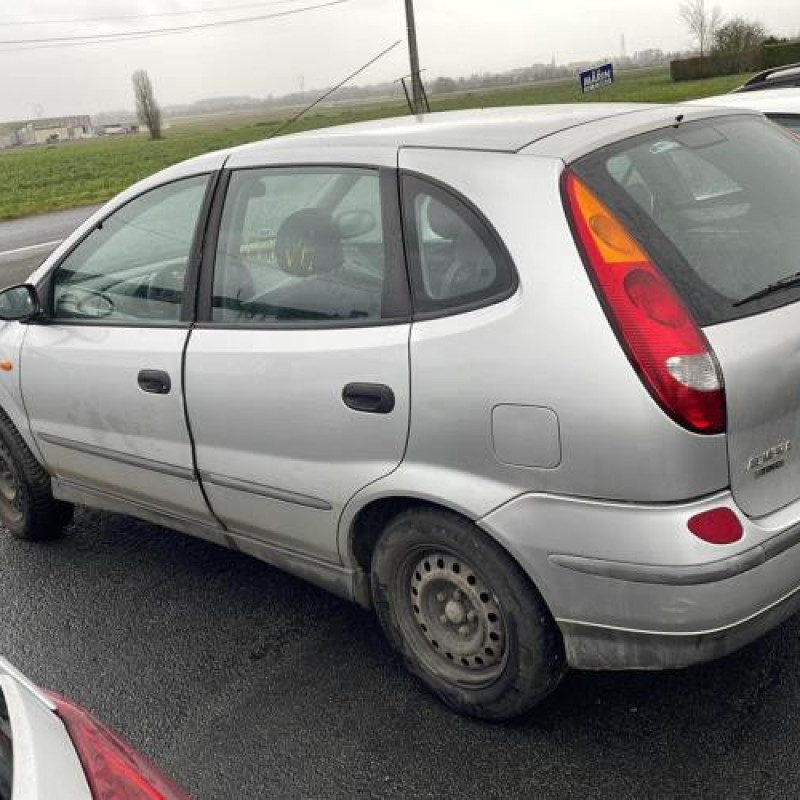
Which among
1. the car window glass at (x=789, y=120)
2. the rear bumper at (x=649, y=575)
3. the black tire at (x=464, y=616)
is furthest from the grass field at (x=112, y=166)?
the rear bumper at (x=649, y=575)

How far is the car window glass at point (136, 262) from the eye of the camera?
330 cm

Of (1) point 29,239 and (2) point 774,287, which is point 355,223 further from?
(1) point 29,239

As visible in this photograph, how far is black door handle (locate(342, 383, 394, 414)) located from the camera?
8.42 ft

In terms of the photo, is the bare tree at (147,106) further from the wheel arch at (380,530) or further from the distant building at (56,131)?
the wheel arch at (380,530)

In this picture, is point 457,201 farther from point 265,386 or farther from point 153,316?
point 153,316

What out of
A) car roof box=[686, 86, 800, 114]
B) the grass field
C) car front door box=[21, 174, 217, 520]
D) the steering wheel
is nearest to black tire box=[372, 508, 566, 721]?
car front door box=[21, 174, 217, 520]

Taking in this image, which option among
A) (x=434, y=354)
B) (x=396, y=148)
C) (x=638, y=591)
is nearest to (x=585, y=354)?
(x=434, y=354)

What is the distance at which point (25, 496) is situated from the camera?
4.20 meters

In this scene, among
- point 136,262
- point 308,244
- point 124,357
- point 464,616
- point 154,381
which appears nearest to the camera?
point 464,616

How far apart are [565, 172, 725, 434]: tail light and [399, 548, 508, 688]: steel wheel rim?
0.75m

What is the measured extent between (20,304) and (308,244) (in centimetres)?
143

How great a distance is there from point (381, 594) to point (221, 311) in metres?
1.05

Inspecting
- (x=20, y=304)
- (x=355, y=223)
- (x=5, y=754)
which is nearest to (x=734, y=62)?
(x=20, y=304)

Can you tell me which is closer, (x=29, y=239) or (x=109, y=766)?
(x=109, y=766)
